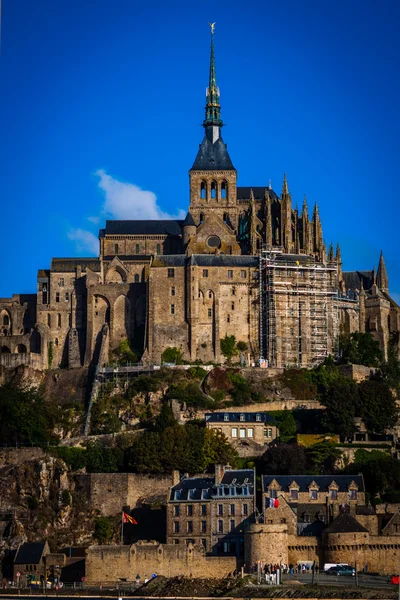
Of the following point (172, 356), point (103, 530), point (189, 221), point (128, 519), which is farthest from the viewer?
point (189, 221)

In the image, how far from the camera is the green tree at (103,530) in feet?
277

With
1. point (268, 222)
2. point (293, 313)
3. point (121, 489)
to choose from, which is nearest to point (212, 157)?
point (268, 222)

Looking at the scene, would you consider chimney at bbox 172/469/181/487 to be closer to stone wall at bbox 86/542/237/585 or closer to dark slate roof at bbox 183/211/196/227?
stone wall at bbox 86/542/237/585

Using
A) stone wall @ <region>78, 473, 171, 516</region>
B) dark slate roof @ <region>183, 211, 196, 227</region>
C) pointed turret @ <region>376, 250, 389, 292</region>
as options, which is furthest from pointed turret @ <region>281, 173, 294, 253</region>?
stone wall @ <region>78, 473, 171, 516</region>

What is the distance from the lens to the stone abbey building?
105 m

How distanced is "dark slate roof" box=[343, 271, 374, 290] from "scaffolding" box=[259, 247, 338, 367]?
906 cm

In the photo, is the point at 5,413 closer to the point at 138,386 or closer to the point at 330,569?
the point at 138,386

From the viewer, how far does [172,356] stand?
10412cm

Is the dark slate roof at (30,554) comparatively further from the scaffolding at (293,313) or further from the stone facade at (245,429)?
the scaffolding at (293,313)

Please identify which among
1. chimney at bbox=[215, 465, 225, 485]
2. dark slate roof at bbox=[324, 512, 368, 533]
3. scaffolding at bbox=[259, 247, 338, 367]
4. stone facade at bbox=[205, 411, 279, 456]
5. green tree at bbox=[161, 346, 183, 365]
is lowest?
dark slate roof at bbox=[324, 512, 368, 533]

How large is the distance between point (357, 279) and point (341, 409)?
2455cm

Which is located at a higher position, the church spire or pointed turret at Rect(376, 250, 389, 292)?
the church spire

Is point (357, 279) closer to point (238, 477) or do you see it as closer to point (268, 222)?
point (268, 222)

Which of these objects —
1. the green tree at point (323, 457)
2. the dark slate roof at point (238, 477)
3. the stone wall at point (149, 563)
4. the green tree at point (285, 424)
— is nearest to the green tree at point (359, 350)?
the green tree at point (285, 424)
